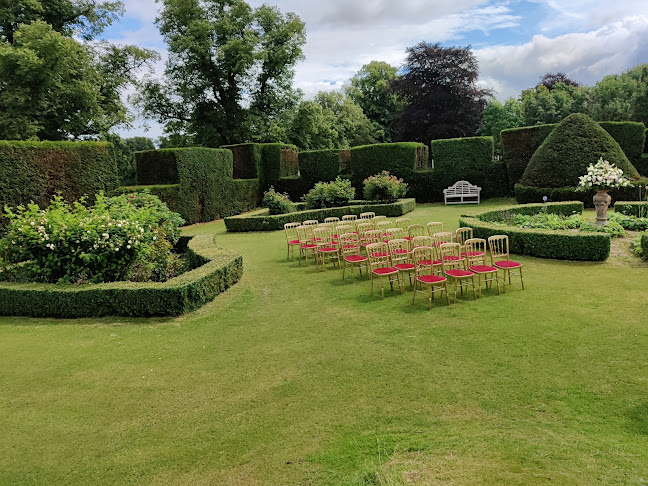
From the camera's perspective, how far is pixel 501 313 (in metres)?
6.70

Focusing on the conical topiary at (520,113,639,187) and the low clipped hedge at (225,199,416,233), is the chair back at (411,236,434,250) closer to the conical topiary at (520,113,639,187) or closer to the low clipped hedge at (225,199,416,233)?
the low clipped hedge at (225,199,416,233)

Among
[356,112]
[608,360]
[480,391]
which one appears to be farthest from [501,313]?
[356,112]

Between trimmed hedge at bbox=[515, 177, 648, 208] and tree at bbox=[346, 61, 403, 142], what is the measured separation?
31.4 metres

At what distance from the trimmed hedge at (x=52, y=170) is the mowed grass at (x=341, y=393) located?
718cm

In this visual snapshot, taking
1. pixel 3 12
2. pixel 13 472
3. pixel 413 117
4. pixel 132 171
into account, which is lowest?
pixel 13 472

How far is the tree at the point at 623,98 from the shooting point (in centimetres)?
3469

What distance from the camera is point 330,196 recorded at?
19688 mm

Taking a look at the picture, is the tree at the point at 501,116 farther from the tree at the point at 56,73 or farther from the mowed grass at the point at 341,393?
the mowed grass at the point at 341,393

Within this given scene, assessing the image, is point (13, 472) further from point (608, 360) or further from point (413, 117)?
point (413, 117)

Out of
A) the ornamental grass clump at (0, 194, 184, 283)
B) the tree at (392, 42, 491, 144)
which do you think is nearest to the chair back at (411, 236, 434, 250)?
the ornamental grass clump at (0, 194, 184, 283)

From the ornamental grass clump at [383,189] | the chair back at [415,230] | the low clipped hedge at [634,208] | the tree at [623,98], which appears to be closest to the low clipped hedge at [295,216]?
the ornamental grass clump at [383,189]

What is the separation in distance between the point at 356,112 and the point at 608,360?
41.5 metres

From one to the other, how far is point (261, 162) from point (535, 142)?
47.4 ft

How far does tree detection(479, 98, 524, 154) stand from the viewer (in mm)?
46562
